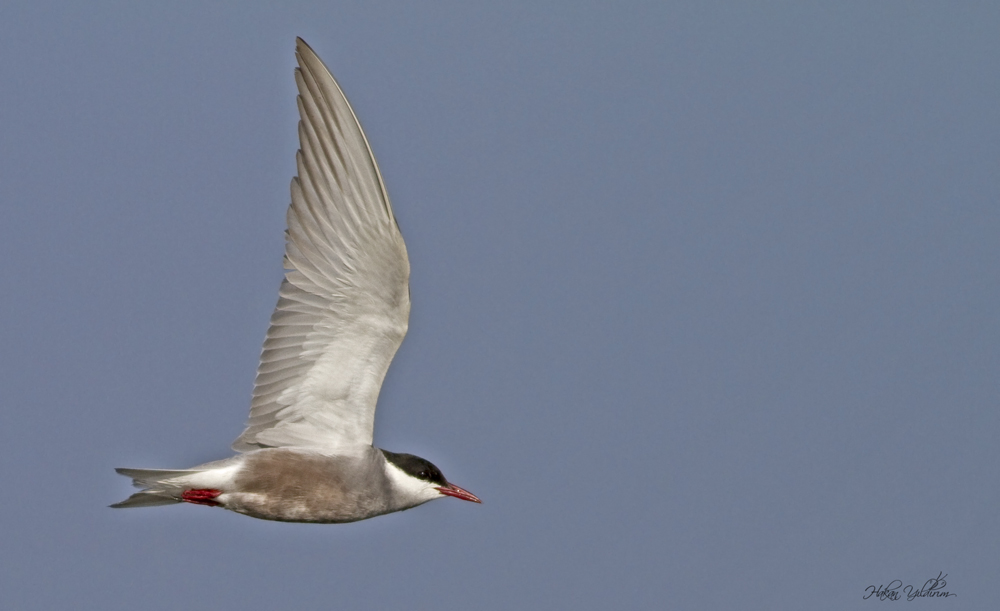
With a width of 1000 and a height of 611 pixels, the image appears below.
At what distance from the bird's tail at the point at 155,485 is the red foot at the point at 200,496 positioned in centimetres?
5

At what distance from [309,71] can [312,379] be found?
213 centimetres

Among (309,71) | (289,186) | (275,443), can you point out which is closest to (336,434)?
(275,443)

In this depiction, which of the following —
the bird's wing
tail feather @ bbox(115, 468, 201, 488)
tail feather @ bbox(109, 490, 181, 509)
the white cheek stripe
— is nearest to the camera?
tail feather @ bbox(115, 468, 201, 488)

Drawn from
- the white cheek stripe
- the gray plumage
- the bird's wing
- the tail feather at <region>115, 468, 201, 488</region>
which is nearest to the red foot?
the gray plumage

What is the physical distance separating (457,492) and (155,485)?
7.02 feet

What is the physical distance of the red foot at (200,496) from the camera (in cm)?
791

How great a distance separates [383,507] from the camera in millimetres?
8305

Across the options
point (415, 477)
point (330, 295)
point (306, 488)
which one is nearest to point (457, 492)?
point (415, 477)

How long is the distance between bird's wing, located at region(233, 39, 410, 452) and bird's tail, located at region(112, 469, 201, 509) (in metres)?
0.56

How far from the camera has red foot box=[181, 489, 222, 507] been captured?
7.91 m

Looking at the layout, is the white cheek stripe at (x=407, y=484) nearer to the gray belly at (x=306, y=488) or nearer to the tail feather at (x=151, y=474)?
the gray belly at (x=306, y=488)

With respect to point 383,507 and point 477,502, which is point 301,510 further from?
point 477,502

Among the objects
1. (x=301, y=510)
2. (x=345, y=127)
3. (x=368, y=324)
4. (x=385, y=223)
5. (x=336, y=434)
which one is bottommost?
(x=301, y=510)

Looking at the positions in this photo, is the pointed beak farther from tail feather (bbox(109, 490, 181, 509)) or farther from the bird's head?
tail feather (bbox(109, 490, 181, 509))
